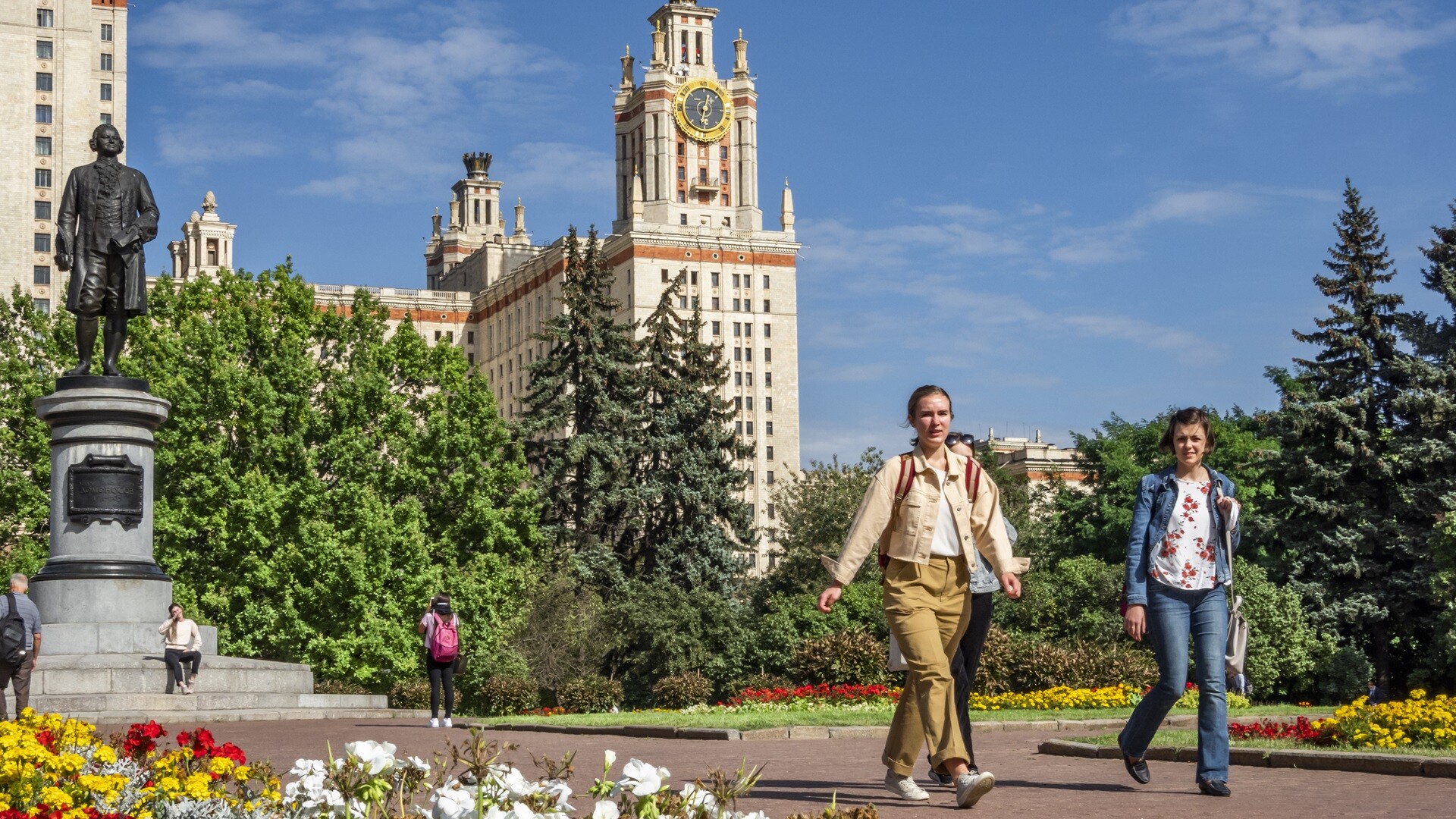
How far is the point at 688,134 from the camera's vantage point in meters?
166

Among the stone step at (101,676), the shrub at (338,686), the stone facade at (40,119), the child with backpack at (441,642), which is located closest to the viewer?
the stone step at (101,676)

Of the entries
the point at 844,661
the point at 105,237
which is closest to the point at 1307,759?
the point at 105,237

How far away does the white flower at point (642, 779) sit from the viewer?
215 inches

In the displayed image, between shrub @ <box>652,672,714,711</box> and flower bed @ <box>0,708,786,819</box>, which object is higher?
flower bed @ <box>0,708,786,819</box>

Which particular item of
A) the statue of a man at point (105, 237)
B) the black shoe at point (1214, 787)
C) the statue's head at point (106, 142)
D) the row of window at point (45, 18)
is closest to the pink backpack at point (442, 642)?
the statue of a man at point (105, 237)

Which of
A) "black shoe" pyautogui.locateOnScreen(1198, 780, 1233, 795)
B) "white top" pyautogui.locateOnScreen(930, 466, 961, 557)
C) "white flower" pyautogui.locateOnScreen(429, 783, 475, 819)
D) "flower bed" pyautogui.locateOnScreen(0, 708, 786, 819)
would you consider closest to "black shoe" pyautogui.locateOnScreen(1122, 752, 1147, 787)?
"black shoe" pyautogui.locateOnScreen(1198, 780, 1233, 795)

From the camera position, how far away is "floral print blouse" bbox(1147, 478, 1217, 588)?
973 cm

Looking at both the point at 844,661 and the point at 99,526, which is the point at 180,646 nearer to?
the point at 99,526

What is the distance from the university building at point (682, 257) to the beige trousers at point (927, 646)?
129546 mm

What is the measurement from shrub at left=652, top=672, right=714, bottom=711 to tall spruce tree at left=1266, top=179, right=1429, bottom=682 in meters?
15.8

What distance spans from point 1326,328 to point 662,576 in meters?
18.2

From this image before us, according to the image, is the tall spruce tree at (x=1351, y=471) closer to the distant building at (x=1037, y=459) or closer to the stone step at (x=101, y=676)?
the stone step at (x=101, y=676)

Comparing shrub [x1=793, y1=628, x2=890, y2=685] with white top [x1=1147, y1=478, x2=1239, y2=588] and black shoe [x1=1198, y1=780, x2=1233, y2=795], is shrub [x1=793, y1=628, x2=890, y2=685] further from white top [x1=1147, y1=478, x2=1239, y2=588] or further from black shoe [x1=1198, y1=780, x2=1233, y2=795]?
white top [x1=1147, y1=478, x2=1239, y2=588]

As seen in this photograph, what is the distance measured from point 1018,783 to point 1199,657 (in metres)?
1.64
